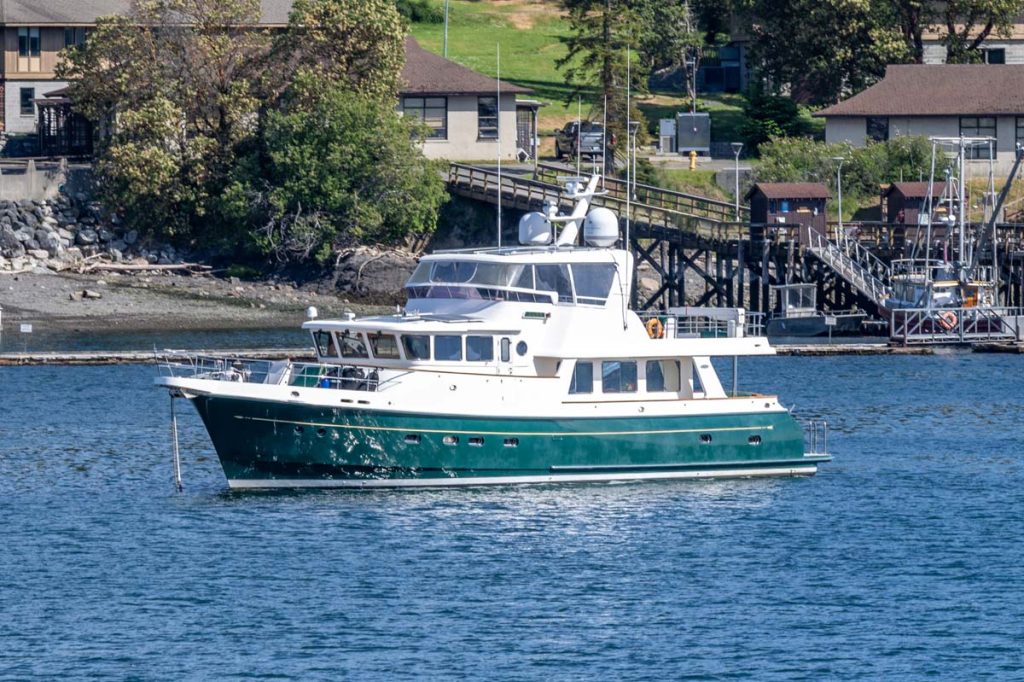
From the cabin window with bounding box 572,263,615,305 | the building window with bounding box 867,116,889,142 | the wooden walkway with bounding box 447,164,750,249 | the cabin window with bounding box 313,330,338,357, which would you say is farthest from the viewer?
the building window with bounding box 867,116,889,142

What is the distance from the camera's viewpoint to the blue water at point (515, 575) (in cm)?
3083

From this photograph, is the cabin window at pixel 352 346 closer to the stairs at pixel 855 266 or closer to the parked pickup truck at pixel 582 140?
the stairs at pixel 855 266

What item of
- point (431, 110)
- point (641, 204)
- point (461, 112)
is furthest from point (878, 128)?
point (431, 110)

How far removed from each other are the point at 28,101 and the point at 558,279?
196ft

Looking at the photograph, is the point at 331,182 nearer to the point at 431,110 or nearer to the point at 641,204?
the point at 431,110

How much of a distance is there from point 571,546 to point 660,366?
7162 mm

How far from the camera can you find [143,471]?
151 ft

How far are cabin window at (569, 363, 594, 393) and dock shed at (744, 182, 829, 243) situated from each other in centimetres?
3799

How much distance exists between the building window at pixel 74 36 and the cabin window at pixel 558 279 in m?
57.8

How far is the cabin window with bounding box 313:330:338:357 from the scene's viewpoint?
4222 centimetres

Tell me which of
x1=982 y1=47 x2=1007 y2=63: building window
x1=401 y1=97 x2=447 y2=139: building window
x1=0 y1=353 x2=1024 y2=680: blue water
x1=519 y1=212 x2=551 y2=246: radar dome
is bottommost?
x1=0 y1=353 x2=1024 y2=680: blue water

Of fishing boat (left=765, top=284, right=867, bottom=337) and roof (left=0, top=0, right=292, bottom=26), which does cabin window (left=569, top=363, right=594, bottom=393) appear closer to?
fishing boat (left=765, top=284, right=867, bottom=337)

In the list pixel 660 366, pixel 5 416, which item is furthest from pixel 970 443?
pixel 5 416

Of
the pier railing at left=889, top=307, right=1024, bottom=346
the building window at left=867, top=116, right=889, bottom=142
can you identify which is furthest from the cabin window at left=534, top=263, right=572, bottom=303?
the building window at left=867, top=116, right=889, bottom=142
